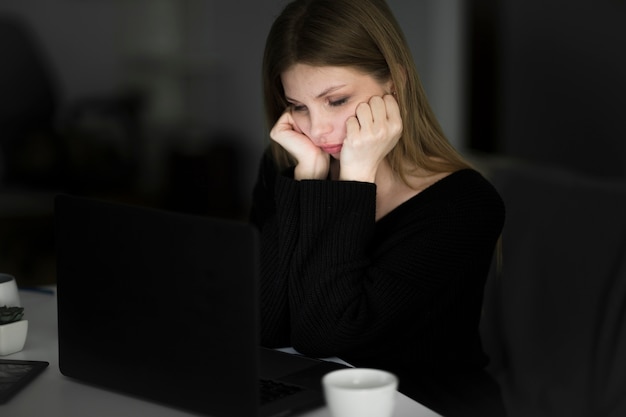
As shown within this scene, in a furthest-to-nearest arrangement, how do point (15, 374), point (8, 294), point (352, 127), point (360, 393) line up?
point (352, 127), point (8, 294), point (15, 374), point (360, 393)

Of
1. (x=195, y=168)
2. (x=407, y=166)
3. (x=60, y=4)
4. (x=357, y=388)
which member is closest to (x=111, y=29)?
(x=60, y=4)

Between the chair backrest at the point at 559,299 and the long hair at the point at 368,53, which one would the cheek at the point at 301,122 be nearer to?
the long hair at the point at 368,53

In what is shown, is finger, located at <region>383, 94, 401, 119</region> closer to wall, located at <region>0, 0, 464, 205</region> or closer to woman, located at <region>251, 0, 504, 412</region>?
woman, located at <region>251, 0, 504, 412</region>

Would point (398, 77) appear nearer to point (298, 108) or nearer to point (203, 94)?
point (298, 108)

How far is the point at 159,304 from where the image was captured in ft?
3.50

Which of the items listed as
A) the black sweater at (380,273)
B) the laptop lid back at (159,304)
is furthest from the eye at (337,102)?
the laptop lid back at (159,304)

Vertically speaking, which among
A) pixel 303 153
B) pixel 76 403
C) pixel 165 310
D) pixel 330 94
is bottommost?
pixel 76 403

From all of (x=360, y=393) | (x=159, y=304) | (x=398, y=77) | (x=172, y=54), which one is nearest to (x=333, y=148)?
(x=398, y=77)

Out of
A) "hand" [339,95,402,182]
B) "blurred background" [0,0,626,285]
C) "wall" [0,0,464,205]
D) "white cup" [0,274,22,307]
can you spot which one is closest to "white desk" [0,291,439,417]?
"white cup" [0,274,22,307]

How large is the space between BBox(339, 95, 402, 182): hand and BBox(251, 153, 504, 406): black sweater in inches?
2.5

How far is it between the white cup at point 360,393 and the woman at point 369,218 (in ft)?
1.17

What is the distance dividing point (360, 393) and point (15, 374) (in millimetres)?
505

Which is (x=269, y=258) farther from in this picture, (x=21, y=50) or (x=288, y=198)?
(x=21, y=50)

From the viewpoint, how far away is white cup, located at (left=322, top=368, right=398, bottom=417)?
94cm
